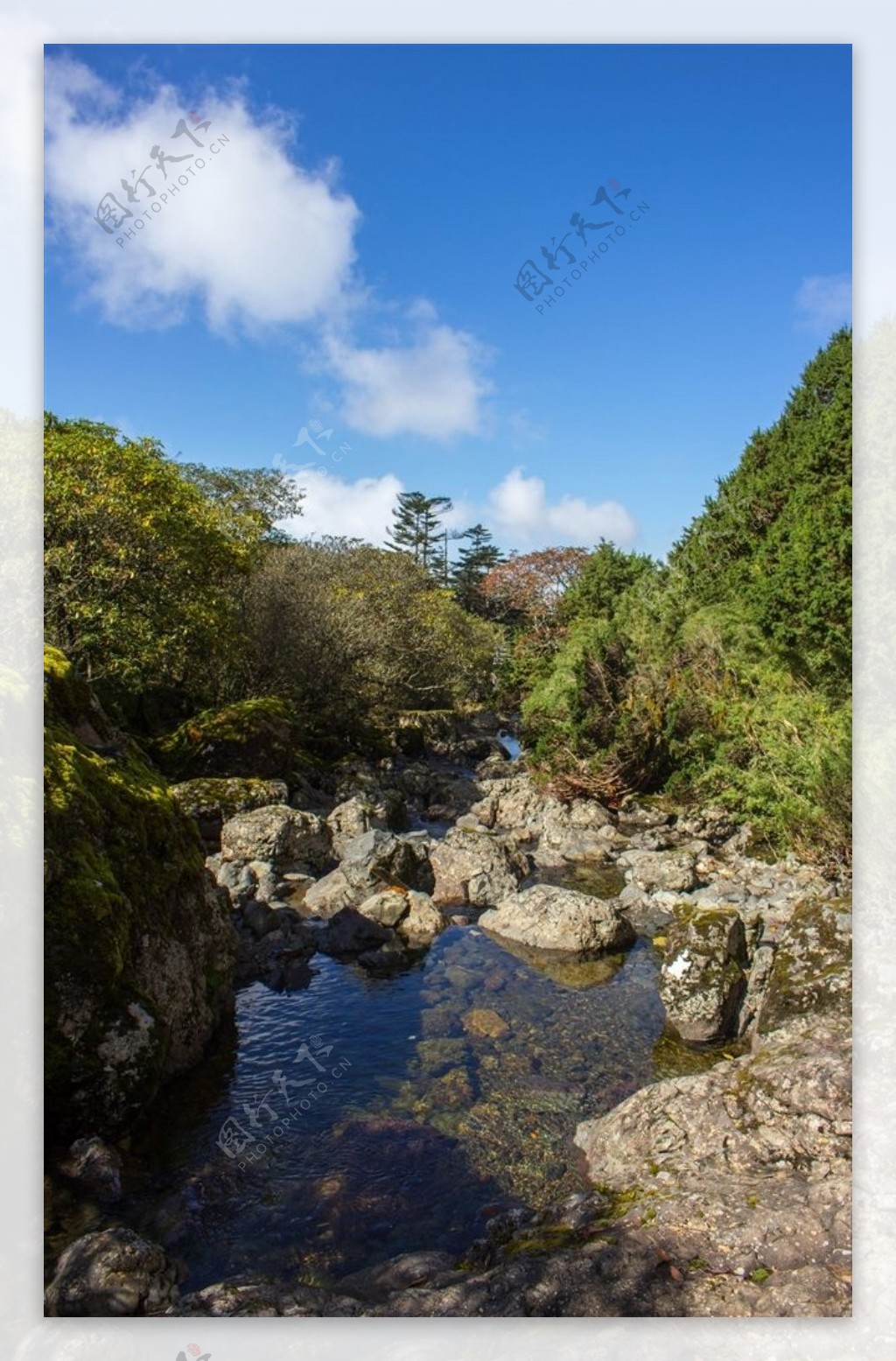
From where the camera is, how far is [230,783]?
70.3 ft

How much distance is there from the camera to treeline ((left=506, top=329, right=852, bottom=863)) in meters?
16.7

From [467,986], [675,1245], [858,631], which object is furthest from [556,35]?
[467,986]

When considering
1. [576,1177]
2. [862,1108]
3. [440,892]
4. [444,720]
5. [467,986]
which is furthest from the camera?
[444,720]

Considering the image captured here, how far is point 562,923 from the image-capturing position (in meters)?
14.7

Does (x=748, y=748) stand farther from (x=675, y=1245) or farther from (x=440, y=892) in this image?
(x=675, y=1245)

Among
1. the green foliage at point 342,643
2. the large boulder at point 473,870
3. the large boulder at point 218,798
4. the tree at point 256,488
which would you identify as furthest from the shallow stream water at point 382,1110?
the tree at point 256,488

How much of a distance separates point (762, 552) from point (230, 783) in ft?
46.9

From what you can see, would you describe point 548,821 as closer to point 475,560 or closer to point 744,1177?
point 744,1177

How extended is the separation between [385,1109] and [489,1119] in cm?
116

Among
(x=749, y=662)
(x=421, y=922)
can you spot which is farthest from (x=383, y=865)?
(x=749, y=662)

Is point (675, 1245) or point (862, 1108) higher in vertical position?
point (862, 1108)

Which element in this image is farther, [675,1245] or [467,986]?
[467,986]

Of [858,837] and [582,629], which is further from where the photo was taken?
[582,629]

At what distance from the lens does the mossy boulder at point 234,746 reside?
2330cm
